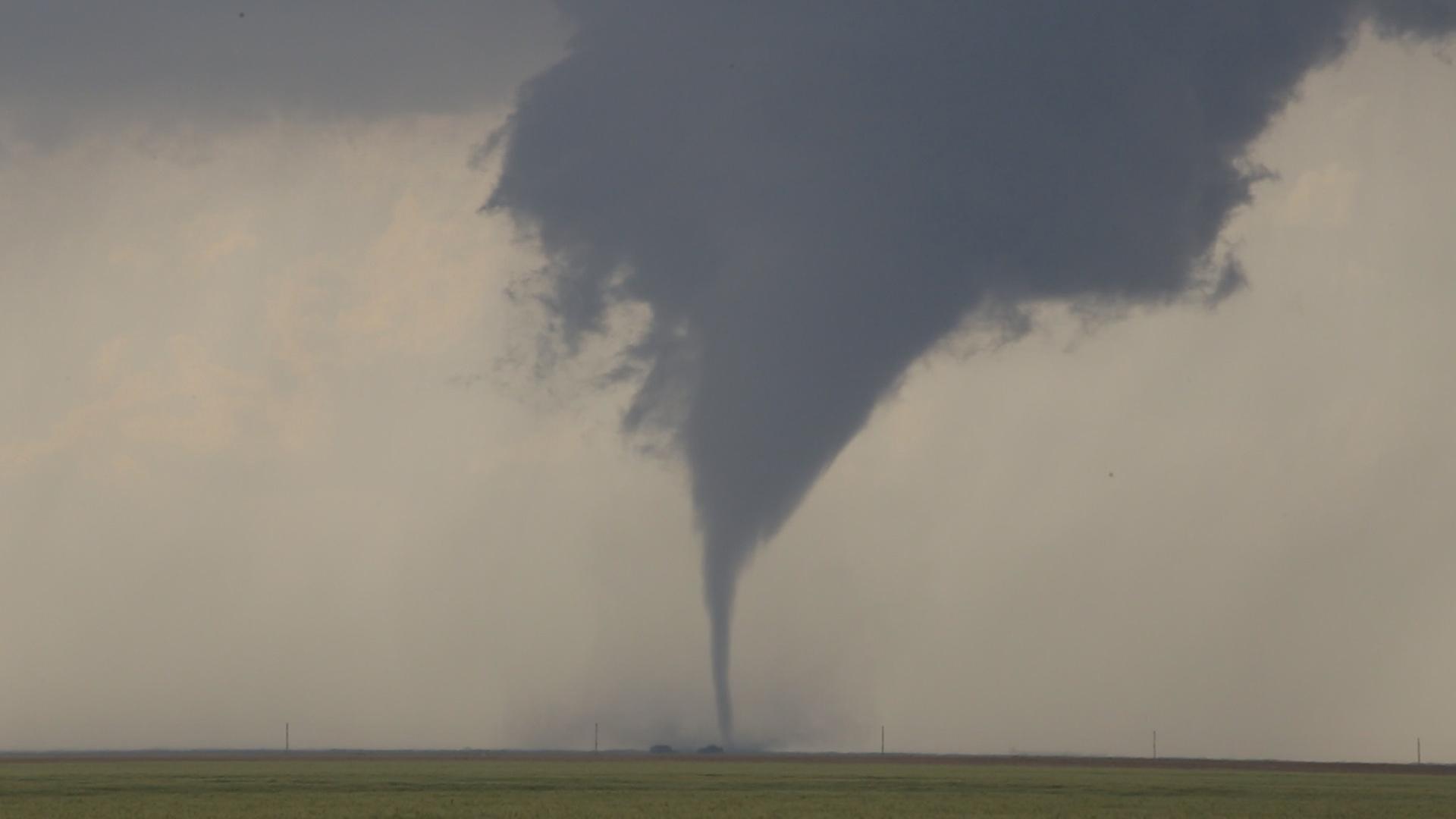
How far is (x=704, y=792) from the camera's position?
76375 mm

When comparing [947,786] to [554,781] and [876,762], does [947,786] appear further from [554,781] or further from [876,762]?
[876,762]

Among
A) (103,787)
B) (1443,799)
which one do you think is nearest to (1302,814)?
(1443,799)

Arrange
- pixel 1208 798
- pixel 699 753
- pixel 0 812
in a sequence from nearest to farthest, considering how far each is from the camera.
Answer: pixel 0 812, pixel 1208 798, pixel 699 753

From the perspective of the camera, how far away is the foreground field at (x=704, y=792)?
6216 cm

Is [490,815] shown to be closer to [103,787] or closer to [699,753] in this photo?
[103,787]

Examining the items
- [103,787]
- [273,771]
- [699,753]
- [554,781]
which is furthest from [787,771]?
[699,753]

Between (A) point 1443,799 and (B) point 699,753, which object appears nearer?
(A) point 1443,799

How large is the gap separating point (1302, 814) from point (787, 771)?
51475 mm

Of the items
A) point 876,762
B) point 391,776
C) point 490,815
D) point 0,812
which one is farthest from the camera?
point 876,762

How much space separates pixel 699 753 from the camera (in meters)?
177

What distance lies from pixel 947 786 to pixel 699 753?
95119 mm

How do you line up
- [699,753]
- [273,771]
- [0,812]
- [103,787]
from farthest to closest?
[699,753] → [273,771] → [103,787] → [0,812]

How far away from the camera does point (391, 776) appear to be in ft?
314

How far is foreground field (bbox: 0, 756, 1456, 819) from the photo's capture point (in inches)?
2447
